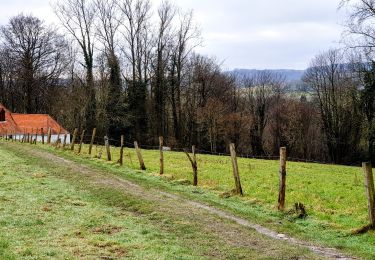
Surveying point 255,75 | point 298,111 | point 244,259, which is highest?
point 255,75

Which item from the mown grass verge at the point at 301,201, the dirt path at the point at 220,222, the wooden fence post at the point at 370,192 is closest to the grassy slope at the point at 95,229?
the dirt path at the point at 220,222

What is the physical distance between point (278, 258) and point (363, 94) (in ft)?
177

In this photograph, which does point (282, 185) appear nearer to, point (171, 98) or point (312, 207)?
point (312, 207)

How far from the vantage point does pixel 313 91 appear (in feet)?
266

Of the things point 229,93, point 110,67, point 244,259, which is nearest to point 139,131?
point 110,67

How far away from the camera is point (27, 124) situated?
243 feet

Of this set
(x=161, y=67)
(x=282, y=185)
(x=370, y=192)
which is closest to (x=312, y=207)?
(x=282, y=185)

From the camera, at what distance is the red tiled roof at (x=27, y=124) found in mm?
71375

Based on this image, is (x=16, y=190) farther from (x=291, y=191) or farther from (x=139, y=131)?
(x=139, y=131)

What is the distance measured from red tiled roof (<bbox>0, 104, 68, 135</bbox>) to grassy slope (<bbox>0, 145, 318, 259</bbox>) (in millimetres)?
56971

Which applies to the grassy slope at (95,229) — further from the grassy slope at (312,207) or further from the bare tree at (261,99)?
the bare tree at (261,99)

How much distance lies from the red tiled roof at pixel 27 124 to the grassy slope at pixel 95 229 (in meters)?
57.0

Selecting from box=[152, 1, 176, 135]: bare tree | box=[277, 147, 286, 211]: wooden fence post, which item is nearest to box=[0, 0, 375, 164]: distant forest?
box=[152, 1, 176, 135]: bare tree

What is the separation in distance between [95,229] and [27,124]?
67.1 meters
